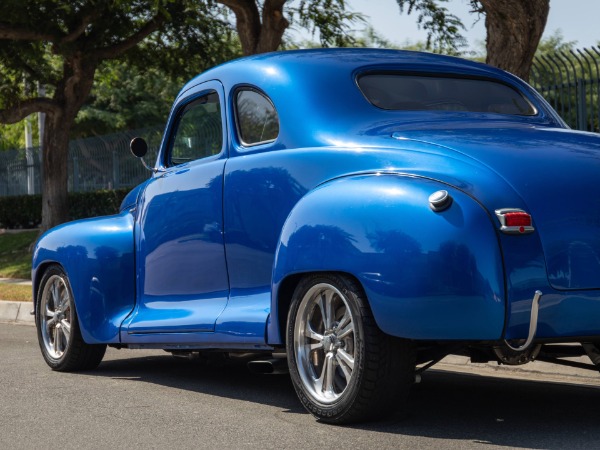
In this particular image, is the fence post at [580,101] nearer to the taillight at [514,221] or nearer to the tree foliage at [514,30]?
the tree foliage at [514,30]

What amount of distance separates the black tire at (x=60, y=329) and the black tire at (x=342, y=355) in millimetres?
Answer: 2617

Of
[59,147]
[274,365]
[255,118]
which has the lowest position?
[59,147]

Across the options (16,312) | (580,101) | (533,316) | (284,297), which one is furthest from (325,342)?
(16,312)

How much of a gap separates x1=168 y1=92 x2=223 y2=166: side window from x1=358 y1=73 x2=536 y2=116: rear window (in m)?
0.98

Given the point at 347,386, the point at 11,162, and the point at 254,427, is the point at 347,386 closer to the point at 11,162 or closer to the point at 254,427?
the point at 254,427

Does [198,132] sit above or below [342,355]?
above

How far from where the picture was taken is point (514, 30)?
11.8 m

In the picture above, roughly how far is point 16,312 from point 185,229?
22.7 ft

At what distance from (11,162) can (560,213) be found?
28.2 metres

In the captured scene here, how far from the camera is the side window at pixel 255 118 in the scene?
616cm

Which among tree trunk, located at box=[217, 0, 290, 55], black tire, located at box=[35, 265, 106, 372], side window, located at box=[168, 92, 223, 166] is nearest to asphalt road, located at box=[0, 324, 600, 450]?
black tire, located at box=[35, 265, 106, 372]

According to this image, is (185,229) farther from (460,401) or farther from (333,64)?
(460,401)

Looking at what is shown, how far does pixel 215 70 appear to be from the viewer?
6.88 m

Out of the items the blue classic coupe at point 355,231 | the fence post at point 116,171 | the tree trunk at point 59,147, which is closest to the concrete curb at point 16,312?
the blue classic coupe at point 355,231
